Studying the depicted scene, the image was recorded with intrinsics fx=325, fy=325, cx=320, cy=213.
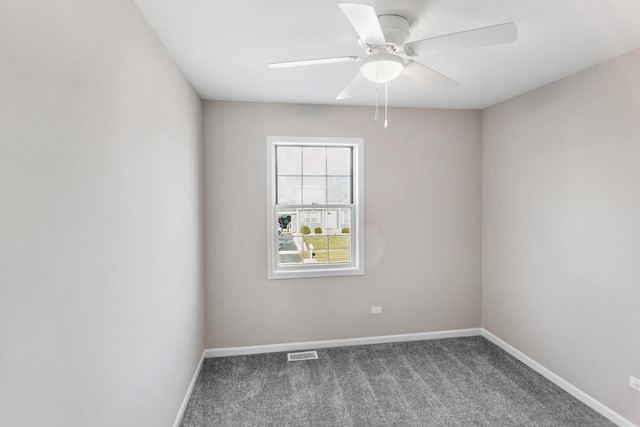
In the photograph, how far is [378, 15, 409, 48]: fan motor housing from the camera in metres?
1.72

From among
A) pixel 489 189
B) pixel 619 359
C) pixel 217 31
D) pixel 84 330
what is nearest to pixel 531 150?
pixel 489 189

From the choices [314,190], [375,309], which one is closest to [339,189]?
[314,190]

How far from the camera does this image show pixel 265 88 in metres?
2.92

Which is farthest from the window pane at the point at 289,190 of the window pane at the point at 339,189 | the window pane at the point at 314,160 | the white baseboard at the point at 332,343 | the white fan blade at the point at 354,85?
the white baseboard at the point at 332,343

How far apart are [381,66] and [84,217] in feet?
5.04

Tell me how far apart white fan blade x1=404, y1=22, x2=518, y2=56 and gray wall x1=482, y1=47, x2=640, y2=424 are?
1.48m

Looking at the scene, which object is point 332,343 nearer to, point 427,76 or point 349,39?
point 427,76

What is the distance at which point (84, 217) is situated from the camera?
118 centimetres

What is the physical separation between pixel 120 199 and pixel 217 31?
→ 45.5 inches

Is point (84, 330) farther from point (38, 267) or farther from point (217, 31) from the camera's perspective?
point (217, 31)

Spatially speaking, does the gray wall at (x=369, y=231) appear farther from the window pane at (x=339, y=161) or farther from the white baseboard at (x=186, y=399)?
the white baseboard at (x=186, y=399)

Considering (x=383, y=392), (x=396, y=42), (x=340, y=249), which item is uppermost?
(x=396, y=42)

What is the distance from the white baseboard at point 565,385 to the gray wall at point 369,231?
47 cm

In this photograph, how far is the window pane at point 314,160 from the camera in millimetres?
3590
